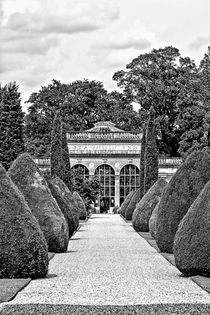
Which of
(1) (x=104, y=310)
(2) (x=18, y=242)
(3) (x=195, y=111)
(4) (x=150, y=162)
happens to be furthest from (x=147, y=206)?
(3) (x=195, y=111)

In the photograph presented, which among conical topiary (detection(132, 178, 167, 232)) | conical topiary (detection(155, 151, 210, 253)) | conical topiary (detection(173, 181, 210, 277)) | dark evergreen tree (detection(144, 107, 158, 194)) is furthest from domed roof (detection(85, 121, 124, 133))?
conical topiary (detection(173, 181, 210, 277))

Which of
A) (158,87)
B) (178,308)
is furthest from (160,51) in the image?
(178,308)

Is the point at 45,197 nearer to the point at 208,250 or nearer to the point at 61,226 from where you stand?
the point at 61,226

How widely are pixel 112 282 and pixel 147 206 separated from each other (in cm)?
1744

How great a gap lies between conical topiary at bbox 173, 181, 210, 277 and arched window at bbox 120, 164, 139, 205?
2199 inches

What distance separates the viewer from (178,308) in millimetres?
9320

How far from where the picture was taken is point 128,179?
70812 millimetres

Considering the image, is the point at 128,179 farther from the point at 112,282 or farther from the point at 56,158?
the point at 112,282

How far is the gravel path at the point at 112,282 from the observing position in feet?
36.2

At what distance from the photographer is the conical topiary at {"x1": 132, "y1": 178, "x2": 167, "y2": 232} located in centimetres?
3016

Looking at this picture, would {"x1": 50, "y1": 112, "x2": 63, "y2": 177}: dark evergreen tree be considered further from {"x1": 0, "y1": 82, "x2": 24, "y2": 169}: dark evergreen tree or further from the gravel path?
the gravel path

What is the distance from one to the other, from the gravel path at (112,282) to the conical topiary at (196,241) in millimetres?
344

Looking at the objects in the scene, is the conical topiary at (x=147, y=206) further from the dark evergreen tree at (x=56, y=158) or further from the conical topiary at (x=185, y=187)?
the conical topiary at (x=185, y=187)

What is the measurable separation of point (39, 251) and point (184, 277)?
10.2 feet
